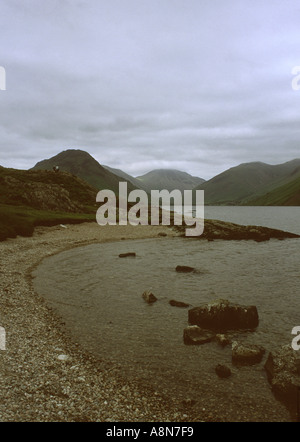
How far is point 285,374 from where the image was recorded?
14453 millimetres

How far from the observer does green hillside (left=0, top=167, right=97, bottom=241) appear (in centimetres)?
6512

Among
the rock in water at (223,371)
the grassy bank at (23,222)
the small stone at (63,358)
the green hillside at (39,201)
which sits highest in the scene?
the green hillside at (39,201)

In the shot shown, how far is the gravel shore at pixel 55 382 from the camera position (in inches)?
476

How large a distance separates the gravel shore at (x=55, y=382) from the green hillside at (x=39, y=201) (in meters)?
37.5

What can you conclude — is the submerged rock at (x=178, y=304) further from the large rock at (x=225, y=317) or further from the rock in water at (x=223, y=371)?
the rock in water at (x=223, y=371)

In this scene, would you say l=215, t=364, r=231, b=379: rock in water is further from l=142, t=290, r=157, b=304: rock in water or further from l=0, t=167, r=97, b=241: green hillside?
l=0, t=167, r=97, b=241: green hillside

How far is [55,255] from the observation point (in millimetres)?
48656

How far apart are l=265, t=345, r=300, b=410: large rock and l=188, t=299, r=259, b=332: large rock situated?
537cm

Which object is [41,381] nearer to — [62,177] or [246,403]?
[246,403]

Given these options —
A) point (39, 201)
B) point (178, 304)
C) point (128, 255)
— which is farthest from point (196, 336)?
point (39, 201)

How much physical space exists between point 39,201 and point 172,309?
288 feet

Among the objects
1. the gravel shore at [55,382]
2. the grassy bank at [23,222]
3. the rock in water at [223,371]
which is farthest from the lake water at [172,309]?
the grassy bank at [23,222]

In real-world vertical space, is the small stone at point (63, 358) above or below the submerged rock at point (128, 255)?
below

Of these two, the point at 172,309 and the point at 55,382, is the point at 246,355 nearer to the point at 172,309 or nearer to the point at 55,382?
the point at 172,309
